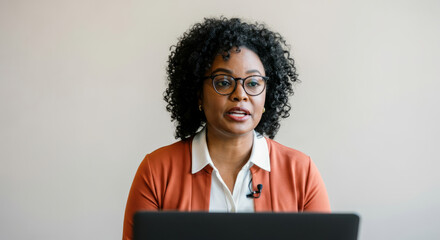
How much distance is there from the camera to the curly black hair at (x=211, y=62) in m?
1.56

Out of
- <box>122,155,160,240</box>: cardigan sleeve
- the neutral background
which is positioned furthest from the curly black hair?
the neutral background

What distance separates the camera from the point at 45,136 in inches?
97.3

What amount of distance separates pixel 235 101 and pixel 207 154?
8.5 inches

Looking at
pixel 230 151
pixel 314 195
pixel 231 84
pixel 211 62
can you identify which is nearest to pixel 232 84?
pixel 231 84

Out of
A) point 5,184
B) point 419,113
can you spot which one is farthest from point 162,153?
point 419,113

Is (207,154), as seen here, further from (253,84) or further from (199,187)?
(253,84)

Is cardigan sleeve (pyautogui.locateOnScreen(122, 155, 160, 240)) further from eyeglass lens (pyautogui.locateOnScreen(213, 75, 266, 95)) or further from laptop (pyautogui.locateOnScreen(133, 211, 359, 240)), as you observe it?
laptop (pyautogui.locateOnScreen(133, 211, 359, 240))

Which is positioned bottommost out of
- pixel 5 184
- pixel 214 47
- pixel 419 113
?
pixel 5 184

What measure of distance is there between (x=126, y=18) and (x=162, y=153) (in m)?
1.09

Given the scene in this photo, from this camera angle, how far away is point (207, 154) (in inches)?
61.8

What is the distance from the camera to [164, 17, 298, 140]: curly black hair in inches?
61.4

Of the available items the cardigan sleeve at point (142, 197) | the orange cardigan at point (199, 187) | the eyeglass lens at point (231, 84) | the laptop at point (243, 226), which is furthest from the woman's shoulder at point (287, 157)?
the laptop at point (243, 226)

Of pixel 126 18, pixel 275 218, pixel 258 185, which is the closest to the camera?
pixel 275 218

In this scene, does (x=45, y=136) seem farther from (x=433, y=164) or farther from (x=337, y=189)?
(x=433, y=164)
